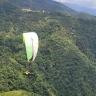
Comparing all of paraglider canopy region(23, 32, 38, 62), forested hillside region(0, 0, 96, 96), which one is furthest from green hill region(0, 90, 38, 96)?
paraglider canopy region(23, 32, 38, 62)

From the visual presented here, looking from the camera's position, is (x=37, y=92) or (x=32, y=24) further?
(x=32, y=24)

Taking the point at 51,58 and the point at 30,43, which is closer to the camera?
the point at 30,43

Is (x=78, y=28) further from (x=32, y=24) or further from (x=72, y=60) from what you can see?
(x=72, y=60)

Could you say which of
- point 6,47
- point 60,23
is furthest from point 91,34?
point 6,47

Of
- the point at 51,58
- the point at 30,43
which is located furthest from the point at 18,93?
the point at 30,43

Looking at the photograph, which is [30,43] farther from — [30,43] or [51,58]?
[51,58]

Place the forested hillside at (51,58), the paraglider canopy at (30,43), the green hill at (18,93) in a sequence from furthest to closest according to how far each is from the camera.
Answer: the forested hillside at (51,58) < the green hill at (18,93) < the paraglider canopy at (30,43)

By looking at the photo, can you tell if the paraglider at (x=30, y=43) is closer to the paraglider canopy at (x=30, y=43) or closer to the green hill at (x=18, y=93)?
the paraglider canopy at (x=30, y=43)

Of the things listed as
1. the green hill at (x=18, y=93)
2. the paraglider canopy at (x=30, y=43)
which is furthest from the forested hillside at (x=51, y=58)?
the paraglider canopy at (x=30, y=43)
